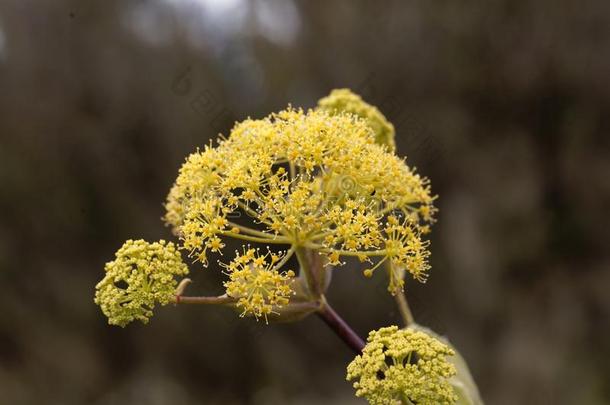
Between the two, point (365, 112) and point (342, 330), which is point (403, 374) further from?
point (365, 112)

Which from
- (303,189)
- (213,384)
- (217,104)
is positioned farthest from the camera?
(213,384)

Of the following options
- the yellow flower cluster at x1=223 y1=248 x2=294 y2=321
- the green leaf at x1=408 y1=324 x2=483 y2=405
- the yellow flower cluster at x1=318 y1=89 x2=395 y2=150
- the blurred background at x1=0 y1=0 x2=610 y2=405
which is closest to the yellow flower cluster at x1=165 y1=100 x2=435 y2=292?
→ the yellow flower cluster at x1=223 y1=248 x2=294 y2=321

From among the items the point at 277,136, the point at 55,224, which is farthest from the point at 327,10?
the point at 277,136

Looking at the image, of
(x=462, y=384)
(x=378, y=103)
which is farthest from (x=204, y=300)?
(x=378, y=103)

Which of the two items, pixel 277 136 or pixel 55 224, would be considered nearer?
pixel 277 136

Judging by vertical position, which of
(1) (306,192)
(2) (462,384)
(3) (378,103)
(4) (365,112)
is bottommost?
(2) (462,384)

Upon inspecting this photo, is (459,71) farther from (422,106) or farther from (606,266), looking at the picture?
(606,266)
